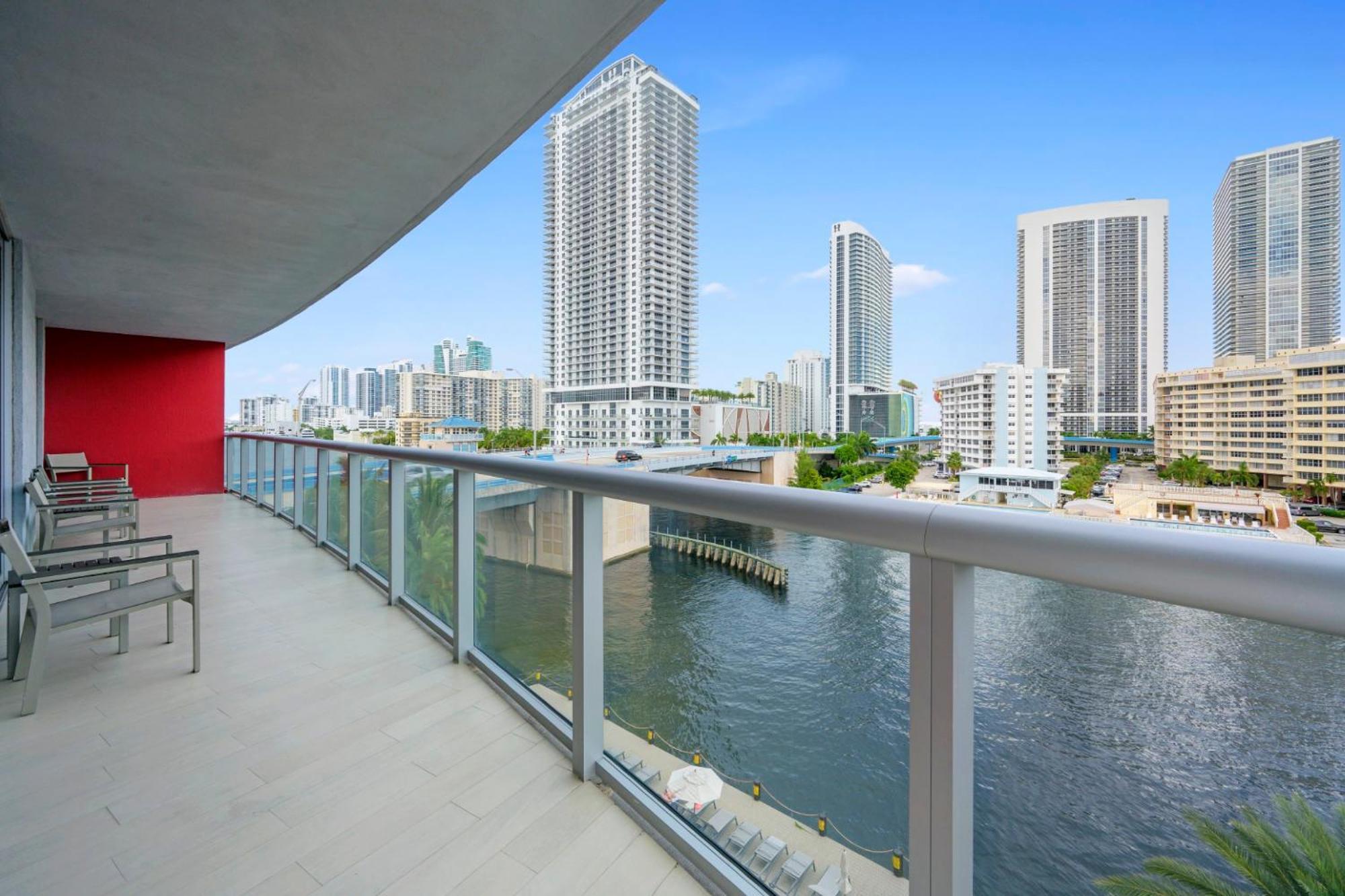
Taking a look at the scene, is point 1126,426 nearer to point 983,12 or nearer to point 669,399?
point 983,12

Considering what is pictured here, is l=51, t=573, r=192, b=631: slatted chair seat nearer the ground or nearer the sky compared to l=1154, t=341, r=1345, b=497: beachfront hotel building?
nearer the ground

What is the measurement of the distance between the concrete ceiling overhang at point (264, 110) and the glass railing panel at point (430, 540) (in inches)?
76.7

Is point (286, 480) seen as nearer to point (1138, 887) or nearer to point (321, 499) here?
point (321, 499)

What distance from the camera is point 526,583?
2.53 meters

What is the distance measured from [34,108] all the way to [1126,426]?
8033 millimetres

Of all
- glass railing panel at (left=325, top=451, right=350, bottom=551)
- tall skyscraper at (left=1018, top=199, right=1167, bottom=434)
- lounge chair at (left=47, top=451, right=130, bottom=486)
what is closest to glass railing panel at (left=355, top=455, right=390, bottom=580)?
glass railing panel at (left=325, top=451, right=350, bottom=551)

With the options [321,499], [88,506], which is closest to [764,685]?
[321,499]

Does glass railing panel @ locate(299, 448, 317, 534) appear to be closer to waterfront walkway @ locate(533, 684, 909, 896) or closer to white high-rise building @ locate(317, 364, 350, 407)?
waterfront walkway @ locate(533, 684, 909, 896)

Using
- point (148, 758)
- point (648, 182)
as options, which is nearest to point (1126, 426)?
point (148, 758)

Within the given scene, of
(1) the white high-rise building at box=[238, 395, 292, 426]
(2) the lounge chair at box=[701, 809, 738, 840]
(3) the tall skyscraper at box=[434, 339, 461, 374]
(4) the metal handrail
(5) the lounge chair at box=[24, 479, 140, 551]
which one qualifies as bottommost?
(2) the lounge chair at box=[701, 809, 738, 840]

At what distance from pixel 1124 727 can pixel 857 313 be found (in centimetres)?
1572

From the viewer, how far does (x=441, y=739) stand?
2.27m

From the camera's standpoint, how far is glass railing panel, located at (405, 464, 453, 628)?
3.14 m

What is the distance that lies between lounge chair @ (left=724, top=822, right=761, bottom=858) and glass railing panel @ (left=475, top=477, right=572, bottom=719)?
2.59 feet
